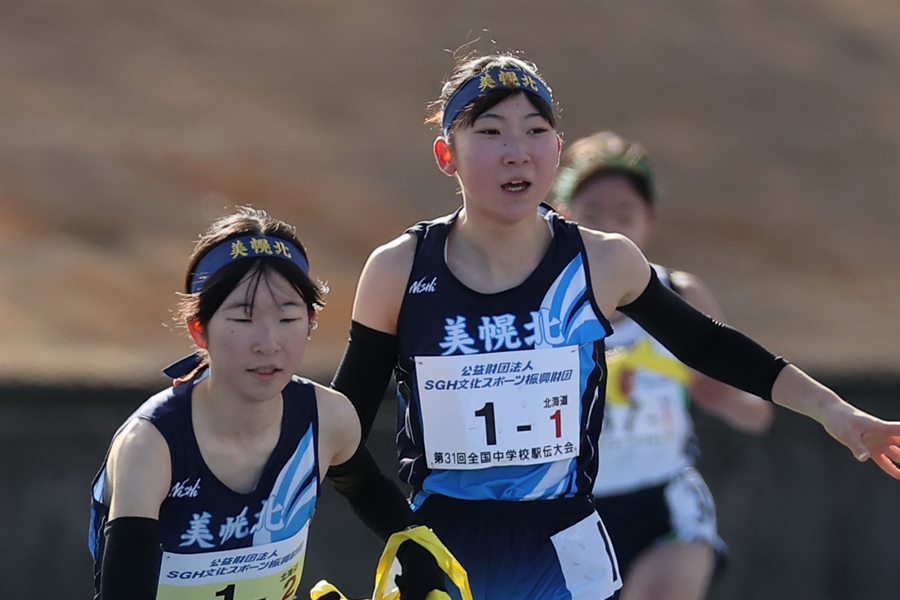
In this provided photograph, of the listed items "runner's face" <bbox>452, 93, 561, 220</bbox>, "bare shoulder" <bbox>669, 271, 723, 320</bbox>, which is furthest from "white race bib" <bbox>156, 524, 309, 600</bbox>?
"bare shoulder" <bbox>669, 271, 723, 320</bbox>

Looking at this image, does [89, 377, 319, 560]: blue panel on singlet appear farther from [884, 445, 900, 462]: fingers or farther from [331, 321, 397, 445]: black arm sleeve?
[884, 445, 900, 462]: fingers

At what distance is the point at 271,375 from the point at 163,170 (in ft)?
46.4

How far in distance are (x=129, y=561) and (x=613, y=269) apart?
1.54m

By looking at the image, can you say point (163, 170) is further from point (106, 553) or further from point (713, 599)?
point (106, 553)

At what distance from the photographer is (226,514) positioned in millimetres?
3648

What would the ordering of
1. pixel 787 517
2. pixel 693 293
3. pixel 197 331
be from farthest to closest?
pixel 787 517
pixel 693 293
pixel 197 331

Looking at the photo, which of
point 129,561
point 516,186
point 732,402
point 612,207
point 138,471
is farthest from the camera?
point 732,402

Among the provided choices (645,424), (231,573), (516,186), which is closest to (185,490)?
(231,573)

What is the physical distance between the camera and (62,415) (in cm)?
Answer: 705

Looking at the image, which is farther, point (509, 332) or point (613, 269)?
point (613, 269)

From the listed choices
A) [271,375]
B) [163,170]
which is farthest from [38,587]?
[163,170]

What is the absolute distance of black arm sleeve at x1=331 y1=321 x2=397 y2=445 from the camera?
4055 millimetres

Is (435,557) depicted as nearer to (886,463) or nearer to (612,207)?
(886,463)

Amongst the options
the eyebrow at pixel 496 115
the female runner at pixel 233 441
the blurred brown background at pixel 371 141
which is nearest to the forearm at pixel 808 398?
the eyebrow at pixel 496 115
